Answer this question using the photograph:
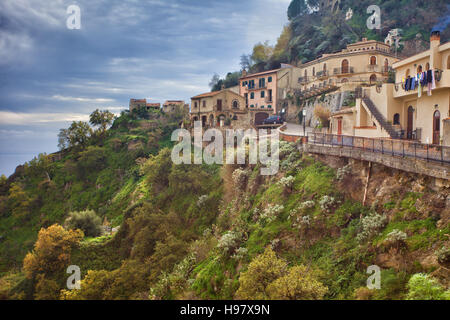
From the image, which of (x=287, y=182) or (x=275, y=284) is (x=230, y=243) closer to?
(x=287, y=182)

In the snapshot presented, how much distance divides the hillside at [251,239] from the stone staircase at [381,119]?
6.73m

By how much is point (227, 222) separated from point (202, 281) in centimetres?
748

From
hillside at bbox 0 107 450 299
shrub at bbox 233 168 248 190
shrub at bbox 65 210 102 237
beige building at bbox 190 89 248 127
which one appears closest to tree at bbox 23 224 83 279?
hillside at bbox 0 107 450 299

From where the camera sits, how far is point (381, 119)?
78.0 ft

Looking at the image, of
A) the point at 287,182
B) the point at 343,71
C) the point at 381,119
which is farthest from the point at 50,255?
the point at 343,71

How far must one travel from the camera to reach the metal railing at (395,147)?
11930 mm

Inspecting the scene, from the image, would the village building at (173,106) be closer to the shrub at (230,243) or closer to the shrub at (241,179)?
the shrub at (241,179)

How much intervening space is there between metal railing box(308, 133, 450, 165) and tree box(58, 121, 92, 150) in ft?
175

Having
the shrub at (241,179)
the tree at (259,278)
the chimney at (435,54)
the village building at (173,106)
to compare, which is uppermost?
the village building at (173,106)

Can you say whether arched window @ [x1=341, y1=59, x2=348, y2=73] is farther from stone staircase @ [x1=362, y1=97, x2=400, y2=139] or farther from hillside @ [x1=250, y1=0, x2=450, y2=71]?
stone staircase @ [x1=362, y1=97, x2=400, y2=139]

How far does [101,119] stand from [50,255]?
132 ft

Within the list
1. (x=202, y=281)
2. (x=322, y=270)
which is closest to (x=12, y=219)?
(x=202, y=281)

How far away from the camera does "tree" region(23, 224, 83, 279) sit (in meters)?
27.5

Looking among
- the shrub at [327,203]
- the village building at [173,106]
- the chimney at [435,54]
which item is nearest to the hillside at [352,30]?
the village building at [173,106]
